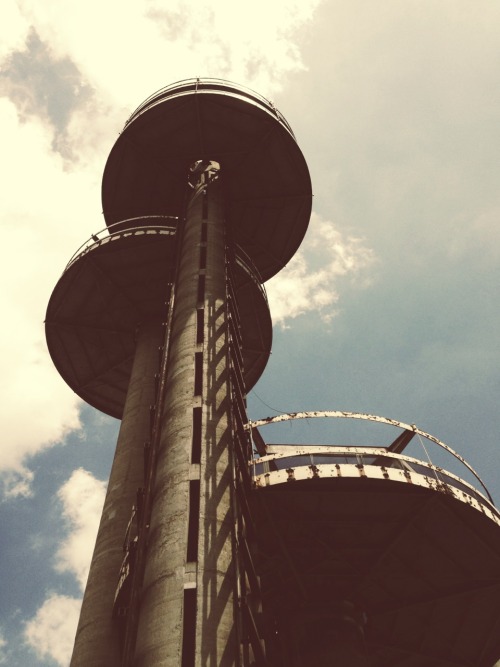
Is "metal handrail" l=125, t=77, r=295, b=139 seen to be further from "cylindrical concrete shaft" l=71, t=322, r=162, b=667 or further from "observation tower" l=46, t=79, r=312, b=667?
"cylindrical concrete shaft" l=71, t=322, r=162, b=667

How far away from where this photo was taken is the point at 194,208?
79.9 feet

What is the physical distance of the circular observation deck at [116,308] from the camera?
24.4 metres

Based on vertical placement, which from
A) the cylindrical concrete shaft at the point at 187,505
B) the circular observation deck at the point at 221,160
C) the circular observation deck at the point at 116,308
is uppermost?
the circular observation deck at the point at 221,160

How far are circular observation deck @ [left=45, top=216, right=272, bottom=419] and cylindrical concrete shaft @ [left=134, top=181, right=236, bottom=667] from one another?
17.0 feet

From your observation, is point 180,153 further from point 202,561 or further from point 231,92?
point 202,561

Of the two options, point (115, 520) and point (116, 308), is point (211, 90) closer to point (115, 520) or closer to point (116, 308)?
point (116, 308)

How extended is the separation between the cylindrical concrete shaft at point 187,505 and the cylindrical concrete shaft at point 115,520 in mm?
4780

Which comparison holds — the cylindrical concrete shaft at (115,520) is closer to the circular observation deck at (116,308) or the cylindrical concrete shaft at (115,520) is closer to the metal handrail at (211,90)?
the circular observation deck at (116,308)

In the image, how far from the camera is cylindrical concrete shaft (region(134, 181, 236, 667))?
420 inches

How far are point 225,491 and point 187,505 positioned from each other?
1046 mm

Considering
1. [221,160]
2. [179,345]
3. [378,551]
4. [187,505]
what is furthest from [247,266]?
[187,505]

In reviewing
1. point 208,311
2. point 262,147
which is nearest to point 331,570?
point 208,311

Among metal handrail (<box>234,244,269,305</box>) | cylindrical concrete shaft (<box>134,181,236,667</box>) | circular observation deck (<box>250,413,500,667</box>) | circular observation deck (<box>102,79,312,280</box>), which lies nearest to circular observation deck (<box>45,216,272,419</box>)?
metal handrail (<box>234,244,269,305</box>)

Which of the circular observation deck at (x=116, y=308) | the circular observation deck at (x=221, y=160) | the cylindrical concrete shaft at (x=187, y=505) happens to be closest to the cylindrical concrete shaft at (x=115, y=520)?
the circular observation deck at (x=116, y=308)
